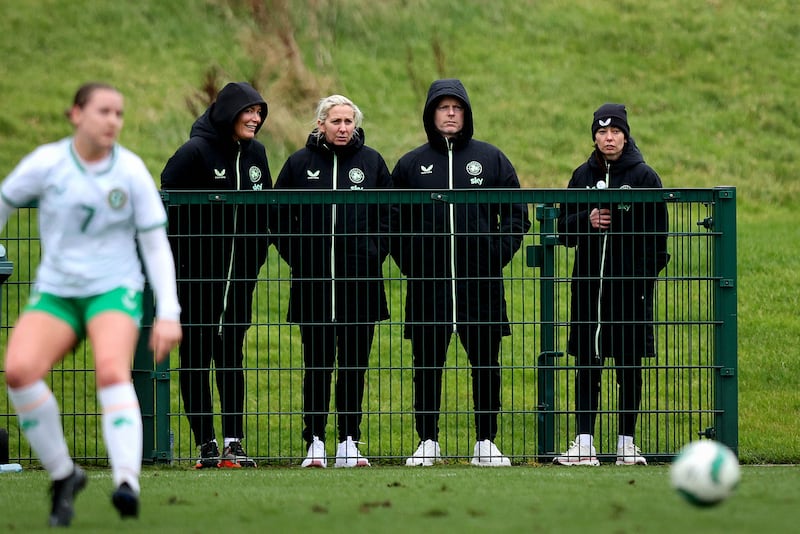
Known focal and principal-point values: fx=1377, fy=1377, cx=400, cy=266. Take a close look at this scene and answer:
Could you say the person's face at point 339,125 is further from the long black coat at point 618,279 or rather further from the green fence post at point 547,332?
the long black coat at point 618,279

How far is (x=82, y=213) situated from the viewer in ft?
20.6

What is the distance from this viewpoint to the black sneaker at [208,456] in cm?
932

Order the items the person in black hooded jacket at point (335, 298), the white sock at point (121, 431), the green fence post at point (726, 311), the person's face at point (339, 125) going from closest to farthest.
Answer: the white sock at point (121, 431) → the person in black hooded jacket at point (335, 298) → the green fence post at point (726, 311) → the person's face at point (339, 125)

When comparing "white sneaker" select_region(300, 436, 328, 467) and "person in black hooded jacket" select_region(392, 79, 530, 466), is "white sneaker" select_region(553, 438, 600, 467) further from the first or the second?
"white sneaker" select_region(300, 436, 328, 467)

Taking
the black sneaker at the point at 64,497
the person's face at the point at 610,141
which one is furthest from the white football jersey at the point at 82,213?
the person's face at the point at 610,141

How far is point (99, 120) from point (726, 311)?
15.6ft

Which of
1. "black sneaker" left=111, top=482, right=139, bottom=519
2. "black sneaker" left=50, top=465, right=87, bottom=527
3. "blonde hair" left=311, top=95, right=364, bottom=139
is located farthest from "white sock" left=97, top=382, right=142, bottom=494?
"blonde hair" left=311, top=95, right=364, bottom=139

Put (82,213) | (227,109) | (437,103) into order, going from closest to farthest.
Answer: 1. (82,213)
2. (227,109)
3. (437,103)

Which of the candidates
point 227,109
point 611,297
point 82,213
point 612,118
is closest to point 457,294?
point 611,297

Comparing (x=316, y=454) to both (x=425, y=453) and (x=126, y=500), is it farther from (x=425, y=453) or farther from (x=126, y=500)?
(x=126, y=500)

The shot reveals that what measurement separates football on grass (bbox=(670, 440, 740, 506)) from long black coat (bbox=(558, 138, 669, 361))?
3.27m

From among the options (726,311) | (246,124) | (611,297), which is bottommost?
(726,311)

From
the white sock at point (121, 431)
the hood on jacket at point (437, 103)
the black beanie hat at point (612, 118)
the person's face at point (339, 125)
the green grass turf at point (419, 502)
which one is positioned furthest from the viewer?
the hood on jacket at point (437, 103)

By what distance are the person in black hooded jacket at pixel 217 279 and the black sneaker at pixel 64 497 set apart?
2.75 metres
